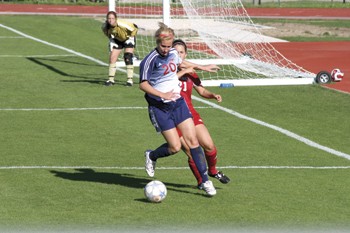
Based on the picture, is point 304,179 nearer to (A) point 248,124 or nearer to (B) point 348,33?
(A) point 248,124

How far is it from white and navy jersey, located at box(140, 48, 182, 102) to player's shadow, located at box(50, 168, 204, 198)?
4.21 feet

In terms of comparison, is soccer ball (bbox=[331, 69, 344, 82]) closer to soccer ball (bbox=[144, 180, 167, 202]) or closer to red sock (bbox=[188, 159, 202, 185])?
red sock (bbox=[188, 159, 202, 185])

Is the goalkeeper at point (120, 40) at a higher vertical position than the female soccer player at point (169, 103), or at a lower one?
lower

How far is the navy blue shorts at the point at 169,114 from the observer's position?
39.5 ft

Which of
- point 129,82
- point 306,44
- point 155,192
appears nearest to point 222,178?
point 155,192

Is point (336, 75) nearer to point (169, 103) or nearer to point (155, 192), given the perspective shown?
point (169, 103)

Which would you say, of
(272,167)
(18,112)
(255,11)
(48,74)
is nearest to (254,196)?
(272,167)

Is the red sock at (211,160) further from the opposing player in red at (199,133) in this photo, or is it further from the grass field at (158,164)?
the grass field at (158,164)

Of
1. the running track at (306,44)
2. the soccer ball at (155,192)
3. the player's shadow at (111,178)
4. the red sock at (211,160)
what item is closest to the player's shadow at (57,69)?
the running track at (306,44)

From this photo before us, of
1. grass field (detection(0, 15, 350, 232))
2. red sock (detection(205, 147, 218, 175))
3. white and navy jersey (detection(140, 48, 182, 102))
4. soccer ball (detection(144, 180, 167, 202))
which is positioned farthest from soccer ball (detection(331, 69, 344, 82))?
soccer ball (detection(144, 180, 167, 202))

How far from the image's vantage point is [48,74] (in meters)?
26.1

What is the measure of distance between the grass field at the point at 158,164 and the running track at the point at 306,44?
4920 millimetres

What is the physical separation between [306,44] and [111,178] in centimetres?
2376

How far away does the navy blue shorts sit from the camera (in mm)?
12047
